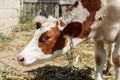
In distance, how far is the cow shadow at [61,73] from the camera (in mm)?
4785

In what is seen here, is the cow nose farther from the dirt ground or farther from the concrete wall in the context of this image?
the concrete wall

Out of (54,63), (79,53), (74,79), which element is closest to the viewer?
Answer: (74,79)

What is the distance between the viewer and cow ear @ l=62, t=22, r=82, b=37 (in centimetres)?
347

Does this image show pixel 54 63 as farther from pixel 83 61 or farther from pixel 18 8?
pixel 18 8

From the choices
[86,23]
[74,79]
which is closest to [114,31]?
[86,23]

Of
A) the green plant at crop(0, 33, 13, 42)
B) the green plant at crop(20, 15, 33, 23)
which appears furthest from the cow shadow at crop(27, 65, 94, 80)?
the green plant at crop(20, 15, 33, 23)

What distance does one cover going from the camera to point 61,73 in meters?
4.93

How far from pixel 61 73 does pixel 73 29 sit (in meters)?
1.57

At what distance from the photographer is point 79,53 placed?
6.06 metres

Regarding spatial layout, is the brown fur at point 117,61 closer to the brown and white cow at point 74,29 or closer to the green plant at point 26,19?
the brown and white cow at point 74,29

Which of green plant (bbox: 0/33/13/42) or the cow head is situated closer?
the cow head

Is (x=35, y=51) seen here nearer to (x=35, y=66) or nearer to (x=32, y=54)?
(x=32, y=54)

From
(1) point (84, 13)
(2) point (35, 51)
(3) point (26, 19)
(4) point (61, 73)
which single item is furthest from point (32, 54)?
(3) point (26, 19)

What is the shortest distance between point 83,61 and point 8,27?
8.51 ft
